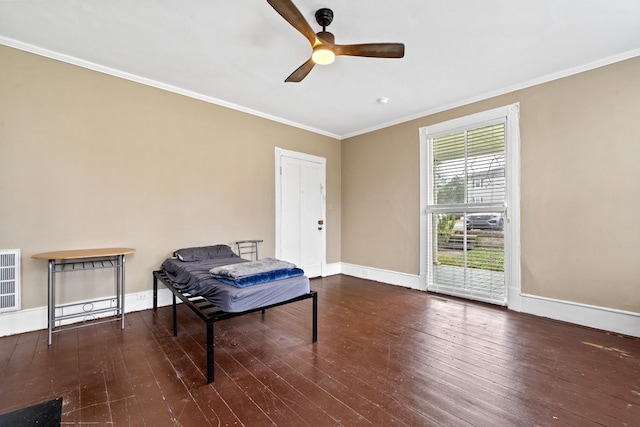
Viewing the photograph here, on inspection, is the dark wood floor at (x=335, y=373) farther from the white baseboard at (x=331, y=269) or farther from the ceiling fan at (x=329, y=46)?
the ceiling fan at (x=329, y=46)

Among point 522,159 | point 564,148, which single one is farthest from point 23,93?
point 564,148

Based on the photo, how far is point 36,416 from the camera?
1604mm

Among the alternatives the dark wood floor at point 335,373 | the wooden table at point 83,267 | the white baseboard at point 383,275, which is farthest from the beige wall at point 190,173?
the white baseboard at point 383,275

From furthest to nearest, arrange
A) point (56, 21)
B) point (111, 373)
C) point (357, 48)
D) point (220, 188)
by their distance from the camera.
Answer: point (220, 188) → point (56, 21) → point (357, 48) → point (111, 373)

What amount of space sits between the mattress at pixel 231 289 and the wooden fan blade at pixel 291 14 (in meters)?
1.98

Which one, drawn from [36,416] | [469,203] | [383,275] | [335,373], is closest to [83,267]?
[36,416]

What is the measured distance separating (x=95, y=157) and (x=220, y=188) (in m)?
1.39

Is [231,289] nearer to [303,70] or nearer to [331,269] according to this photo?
[303,70]

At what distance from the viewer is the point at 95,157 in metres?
3.06

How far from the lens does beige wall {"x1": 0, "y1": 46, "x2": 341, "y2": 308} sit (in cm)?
271

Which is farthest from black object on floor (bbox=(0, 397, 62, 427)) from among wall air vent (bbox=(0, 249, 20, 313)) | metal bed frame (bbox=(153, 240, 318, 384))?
wall air vent (bbox=(0, 249, 20, 313))

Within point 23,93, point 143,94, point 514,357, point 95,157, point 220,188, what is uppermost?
point 143,94

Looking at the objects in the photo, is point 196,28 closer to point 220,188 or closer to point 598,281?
point 220,188

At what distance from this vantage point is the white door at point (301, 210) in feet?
15.2
